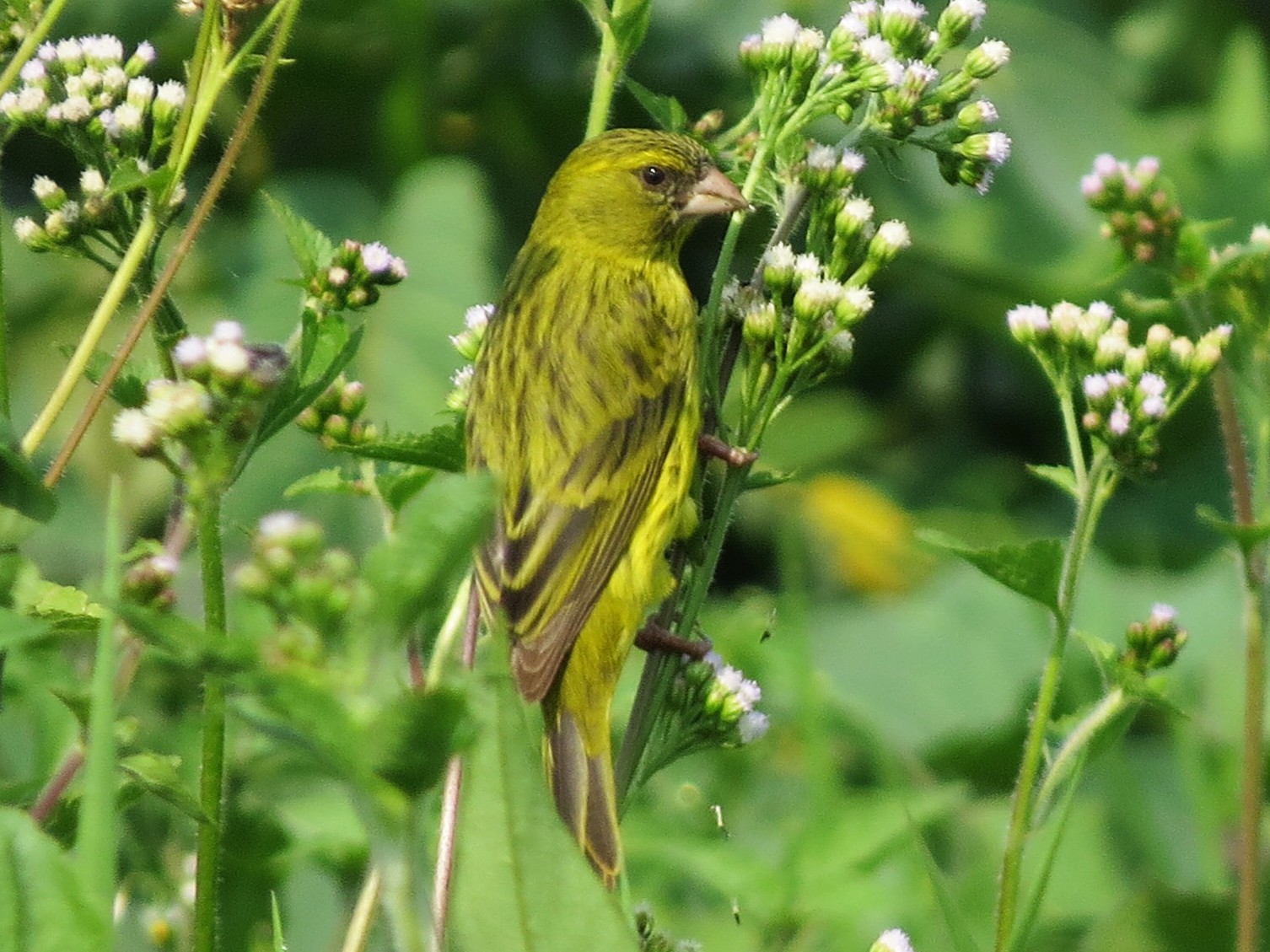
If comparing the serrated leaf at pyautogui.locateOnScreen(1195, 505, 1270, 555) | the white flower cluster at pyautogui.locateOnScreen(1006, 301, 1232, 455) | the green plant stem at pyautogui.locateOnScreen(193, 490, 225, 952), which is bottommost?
the serrated leaf at pyautogui.locateOnScreen(1195, 505, 1270, 555)

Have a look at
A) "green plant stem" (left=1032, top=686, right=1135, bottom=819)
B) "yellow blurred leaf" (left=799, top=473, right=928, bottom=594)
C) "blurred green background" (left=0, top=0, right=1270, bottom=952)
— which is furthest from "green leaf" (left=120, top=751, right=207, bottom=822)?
"yellow blurred leaf" (left=799, top=473, right=928, bottom=594)

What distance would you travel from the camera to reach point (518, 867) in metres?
1.42

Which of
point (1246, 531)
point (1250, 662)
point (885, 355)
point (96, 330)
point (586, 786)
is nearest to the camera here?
point (96, 330)

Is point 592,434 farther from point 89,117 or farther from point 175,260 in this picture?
point 175,260

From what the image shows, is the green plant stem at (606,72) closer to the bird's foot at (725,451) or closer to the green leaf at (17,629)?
the bird's foot at (725,451)

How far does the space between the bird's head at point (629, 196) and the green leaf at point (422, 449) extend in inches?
52.0

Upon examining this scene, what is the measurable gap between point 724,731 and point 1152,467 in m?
0.67

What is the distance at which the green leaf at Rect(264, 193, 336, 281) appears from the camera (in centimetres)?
204

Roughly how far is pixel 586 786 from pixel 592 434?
77 cm

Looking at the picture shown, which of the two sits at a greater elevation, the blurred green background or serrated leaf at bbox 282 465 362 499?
serrated leaf at bbox 282 465 362 499

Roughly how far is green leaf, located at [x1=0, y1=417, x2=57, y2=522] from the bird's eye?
1993 millimetres

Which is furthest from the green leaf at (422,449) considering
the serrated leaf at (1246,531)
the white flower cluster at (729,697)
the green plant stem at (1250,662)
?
the green plant stem at (1250,662)

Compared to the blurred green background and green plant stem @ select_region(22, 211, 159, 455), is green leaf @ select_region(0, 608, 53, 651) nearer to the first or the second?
green plant stem @ select_region(22, 211, 159, 455)

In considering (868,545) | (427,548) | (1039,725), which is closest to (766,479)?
(1039,725)
